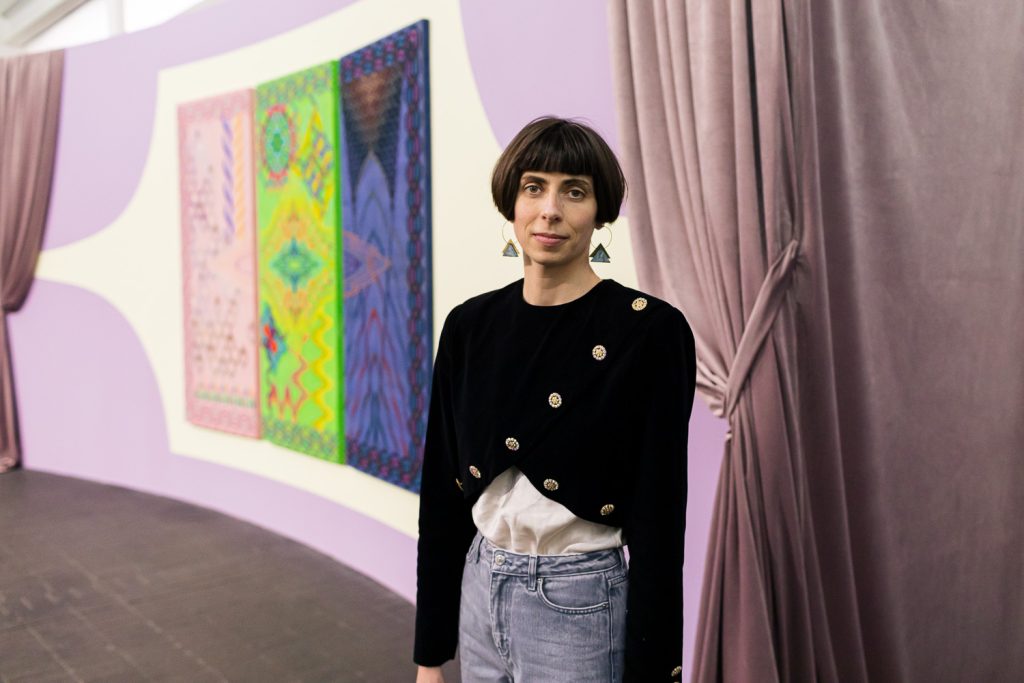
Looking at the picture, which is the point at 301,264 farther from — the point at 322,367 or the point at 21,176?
the point at 21,176

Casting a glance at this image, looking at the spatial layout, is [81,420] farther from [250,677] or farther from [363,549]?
[250,677]

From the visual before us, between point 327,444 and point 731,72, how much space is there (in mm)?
2558

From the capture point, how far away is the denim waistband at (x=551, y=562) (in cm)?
115

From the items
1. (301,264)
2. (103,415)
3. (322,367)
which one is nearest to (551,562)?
(322,367)

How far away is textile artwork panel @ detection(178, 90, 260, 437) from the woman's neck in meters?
3.47

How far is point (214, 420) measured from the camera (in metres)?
4.74

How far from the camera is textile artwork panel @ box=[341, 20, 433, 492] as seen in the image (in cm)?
336

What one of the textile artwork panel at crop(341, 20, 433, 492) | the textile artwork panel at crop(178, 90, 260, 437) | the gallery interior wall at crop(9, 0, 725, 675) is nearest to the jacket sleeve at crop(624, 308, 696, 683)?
the gallery interior wall at crop(9, 0, 725, 675)

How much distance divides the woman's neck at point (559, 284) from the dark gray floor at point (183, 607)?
2006 mm

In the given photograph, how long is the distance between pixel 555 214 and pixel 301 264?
10.2 feet

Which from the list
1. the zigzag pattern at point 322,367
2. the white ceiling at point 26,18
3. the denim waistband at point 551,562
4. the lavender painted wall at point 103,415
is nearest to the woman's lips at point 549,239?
the denim waistband at point 551,562

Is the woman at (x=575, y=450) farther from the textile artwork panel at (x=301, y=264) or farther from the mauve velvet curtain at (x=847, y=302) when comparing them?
the textile artwork panel at (x=301, y=264)

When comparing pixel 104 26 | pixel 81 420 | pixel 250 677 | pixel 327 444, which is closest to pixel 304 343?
pixel 327 444

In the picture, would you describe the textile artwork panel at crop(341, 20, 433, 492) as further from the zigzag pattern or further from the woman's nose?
the woman's nose
